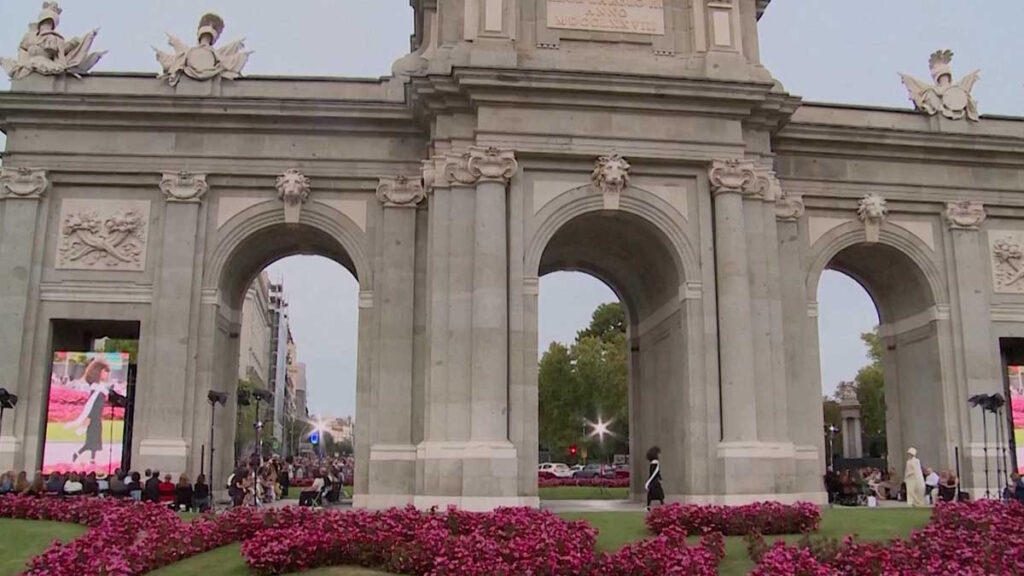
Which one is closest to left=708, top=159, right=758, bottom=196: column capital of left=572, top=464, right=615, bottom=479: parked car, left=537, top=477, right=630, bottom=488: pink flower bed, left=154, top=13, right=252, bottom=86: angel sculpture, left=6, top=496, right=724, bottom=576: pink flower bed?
left=6, top=496, right=724, bottom=576: pink flower bed

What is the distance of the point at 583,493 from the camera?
3756 cm

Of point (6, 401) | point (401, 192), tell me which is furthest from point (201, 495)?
point (401, 192)

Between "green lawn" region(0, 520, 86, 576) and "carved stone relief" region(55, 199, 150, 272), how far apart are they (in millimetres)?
9258

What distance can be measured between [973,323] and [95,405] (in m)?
26.3

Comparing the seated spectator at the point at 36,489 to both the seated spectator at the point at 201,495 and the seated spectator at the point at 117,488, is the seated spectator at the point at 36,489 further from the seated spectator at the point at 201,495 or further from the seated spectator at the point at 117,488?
the seated spectator at the point at 201,495

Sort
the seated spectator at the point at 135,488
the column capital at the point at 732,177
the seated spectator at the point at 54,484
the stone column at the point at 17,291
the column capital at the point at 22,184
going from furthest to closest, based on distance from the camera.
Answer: the column capital at the point at 22,184 → the column capital at the point at 732,177 → the stone column at the point at 17,291 → the seated spectator at the point at 135,488 → the seated spectator at the point at 54,484

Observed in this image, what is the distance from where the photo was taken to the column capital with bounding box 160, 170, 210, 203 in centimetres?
2739

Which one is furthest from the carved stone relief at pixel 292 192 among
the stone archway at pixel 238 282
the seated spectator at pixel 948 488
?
the seated spectator at pixel 948 488

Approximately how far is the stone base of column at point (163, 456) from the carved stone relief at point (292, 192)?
23.0ft

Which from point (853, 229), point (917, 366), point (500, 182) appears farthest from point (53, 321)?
point (917, 366)

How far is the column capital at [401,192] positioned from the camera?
27828 millimetres

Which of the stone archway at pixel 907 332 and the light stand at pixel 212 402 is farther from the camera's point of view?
the stone archway at pixel 907 332

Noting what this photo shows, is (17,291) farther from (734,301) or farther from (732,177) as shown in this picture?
(732,177)

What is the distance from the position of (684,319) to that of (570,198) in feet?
14.8
